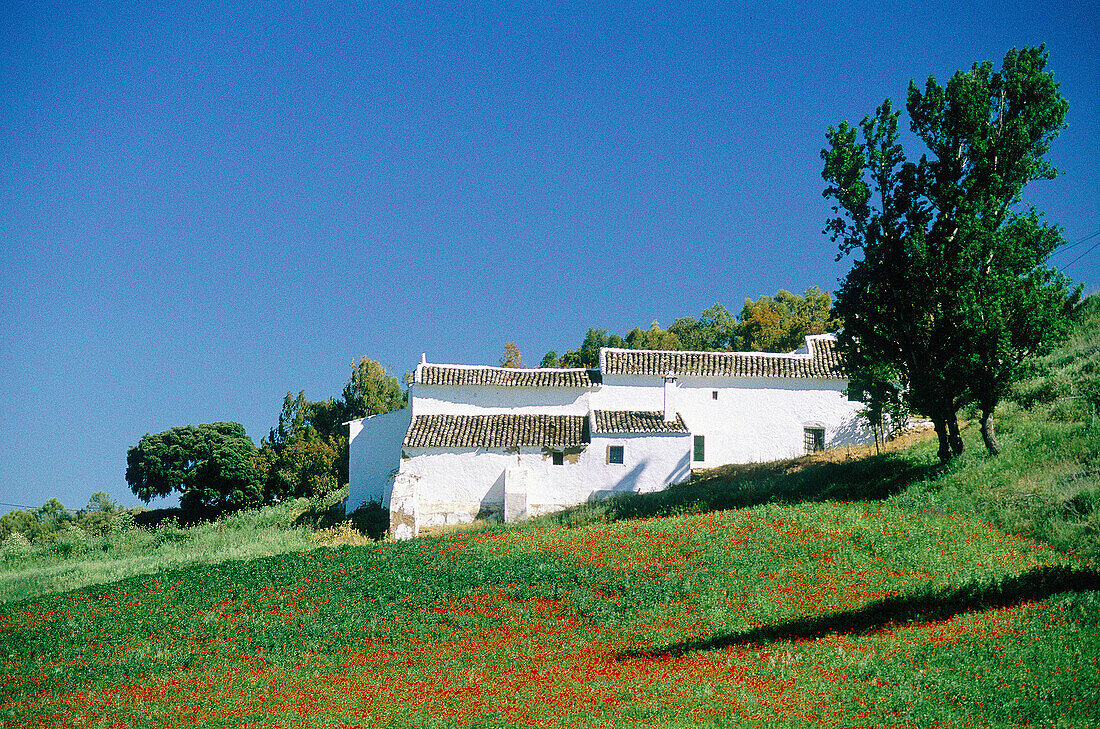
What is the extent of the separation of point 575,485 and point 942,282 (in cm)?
1437

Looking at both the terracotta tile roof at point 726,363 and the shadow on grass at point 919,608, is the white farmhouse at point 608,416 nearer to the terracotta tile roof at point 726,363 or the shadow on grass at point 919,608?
the terracotta tile roof at point 726,363

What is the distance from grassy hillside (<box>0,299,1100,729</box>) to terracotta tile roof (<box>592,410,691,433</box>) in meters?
5.88

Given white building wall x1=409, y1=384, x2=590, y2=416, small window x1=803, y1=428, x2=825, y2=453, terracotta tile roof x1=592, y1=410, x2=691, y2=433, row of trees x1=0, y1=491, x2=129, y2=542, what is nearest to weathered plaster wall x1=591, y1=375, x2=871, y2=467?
small window x1=803, y1=428, x2=825, y2=453

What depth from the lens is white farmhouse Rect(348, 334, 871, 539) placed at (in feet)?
91.7

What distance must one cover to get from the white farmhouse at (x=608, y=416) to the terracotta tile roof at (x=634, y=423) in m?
0.04

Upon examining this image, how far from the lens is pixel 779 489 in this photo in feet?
73.4

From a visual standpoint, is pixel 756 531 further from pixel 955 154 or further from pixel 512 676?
pixel 955 154

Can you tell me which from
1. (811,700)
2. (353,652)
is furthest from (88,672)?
(811,700)

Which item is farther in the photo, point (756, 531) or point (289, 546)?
point (289, 546)

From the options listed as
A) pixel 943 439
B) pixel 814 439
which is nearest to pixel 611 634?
pixel 943 439

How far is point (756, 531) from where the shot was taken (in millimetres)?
16938

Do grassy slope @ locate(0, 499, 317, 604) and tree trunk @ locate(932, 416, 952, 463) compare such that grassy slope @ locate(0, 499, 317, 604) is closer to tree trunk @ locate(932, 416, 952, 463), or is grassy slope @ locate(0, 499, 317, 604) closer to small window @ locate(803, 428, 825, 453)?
tree trunk @ locate(932, 416, 952, 463)

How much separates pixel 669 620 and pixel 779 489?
10759mm

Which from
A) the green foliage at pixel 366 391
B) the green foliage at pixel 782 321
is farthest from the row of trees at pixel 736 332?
the green foliage at pixel 366 391
